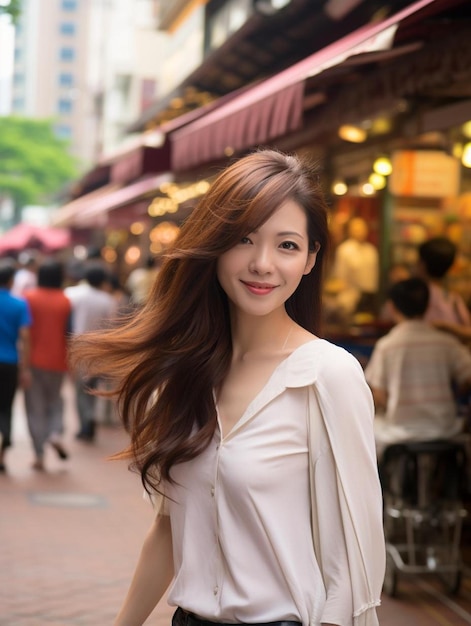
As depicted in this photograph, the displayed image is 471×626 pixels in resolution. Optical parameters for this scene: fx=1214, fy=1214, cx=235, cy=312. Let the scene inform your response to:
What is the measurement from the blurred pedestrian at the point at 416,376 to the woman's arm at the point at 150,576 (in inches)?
183

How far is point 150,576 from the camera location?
2885mm

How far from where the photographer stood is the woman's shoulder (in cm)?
262

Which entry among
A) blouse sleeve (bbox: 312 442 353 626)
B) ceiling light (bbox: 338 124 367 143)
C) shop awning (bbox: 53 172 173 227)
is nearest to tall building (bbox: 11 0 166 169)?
shop awning (bbox: 53 172 173 227)

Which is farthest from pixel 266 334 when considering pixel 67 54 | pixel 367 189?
pixel 67 54

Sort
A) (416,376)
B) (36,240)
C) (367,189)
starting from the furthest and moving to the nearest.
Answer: (36,240) → (367,189) → (416,376)

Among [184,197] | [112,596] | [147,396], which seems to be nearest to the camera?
[147,396]

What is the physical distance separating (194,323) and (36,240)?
1382 inches

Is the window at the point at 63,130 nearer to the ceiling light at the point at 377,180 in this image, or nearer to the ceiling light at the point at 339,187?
the ceiling light at the point at 339,187

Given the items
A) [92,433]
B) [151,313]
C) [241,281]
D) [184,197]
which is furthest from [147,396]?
[184,197]

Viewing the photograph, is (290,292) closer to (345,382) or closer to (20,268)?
(345,382)

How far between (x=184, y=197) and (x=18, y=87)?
6089 inches

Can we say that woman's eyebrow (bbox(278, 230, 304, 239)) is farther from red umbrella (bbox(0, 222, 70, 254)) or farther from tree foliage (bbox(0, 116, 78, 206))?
tree foliage (bbox(0, 116, 78, 206))

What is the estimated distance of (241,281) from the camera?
275 cm

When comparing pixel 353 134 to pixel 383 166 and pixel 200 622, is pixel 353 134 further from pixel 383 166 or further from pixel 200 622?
pixel 200 622
